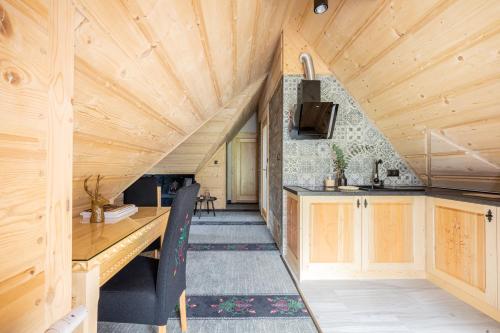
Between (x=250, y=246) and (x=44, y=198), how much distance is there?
2997 mm

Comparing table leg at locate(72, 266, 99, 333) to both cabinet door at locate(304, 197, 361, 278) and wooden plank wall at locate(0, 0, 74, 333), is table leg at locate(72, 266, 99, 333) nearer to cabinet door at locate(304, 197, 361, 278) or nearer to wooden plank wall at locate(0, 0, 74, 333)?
wooden plank wall at locate(0, 0, 74, 333)

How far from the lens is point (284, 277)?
8.21 ft

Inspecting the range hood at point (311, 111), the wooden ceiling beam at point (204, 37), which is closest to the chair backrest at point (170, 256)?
the wooden ceiling beam at point (204, 37)

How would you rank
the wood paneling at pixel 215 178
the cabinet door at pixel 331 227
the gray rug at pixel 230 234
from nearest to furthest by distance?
the cabinet door at pixel 331 227 < the gray rug at pixel 230 234 < the wood paneling at pixel 215 178

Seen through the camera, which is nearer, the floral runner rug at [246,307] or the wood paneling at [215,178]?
the floral runner rug at [246,307]

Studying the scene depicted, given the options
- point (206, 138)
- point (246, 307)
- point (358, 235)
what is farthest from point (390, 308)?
point (206, 138)

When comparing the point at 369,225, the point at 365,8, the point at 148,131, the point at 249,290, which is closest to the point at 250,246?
the point at 249,290

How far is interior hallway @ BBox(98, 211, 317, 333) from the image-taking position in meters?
1.72

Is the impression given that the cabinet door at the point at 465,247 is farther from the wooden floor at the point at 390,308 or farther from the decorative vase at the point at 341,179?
the decorative vase at the point at 341,179

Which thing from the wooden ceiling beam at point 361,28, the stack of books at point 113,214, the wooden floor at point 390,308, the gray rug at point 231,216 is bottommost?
the wooden floor at point 390,308

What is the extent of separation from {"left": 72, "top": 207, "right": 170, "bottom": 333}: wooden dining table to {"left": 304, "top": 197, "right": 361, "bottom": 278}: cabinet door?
140 cm

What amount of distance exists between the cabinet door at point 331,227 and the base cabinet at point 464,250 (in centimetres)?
69

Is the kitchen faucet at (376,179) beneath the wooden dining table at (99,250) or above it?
above

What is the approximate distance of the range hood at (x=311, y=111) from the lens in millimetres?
2750
